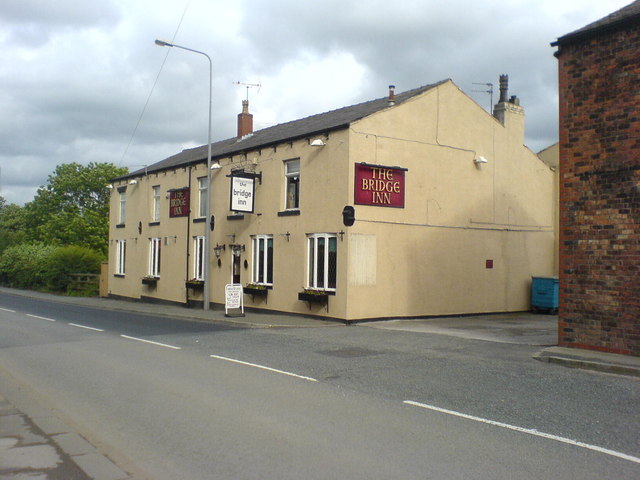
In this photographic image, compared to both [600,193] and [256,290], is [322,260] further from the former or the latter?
[600,193]

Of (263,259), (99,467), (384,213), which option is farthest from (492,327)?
(99,467)

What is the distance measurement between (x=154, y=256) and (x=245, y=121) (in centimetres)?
800

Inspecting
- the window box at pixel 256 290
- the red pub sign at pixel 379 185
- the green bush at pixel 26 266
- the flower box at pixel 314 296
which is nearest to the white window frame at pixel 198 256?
the window box at pixel 256 290

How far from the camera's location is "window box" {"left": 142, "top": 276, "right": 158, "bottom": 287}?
29703 millimetres

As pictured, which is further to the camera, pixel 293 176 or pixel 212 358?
pixel 293 176

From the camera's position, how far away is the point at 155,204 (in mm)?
30719

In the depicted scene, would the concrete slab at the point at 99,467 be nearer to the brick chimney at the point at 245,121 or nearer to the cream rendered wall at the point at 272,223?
the cream rendered wall at the point at 272,223

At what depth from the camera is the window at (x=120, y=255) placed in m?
33.8

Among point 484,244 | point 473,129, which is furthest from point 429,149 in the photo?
point 484,244

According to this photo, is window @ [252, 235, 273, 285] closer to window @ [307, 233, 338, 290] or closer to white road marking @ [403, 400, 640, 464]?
window @ [307, 233, 338, 290]

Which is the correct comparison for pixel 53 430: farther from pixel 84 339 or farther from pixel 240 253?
pixel 240 253

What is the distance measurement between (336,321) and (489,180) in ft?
27.1

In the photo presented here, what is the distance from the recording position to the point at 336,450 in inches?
225

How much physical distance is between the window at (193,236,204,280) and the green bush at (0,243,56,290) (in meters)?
19.5
